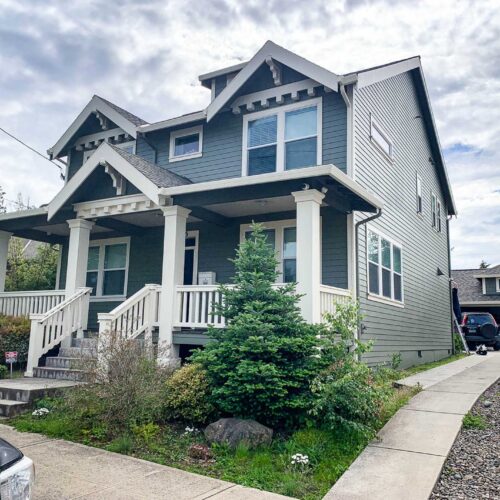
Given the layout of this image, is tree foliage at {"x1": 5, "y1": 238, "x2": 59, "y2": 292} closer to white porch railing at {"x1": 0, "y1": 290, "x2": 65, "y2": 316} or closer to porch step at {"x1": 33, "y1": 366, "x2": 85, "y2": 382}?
white porch railing at {"x1": 0, "y1": 290, "x2": 65, "y2": 316}

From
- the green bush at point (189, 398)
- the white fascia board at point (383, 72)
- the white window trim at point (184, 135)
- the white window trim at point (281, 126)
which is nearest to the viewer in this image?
the green bush at point (189, 398)

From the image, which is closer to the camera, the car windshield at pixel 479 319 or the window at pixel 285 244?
the window at pixel 285 244

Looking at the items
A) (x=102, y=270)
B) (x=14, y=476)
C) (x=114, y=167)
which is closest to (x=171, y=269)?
(x=114, y=167)

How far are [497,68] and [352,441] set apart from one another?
12.8m

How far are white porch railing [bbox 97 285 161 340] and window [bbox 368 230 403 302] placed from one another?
15.6 ft

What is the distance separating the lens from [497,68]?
549 inches

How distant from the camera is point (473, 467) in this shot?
4957 mm

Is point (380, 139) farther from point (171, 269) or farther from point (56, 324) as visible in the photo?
point (56, 324)

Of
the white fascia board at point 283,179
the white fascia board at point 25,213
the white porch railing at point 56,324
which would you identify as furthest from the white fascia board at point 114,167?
the white porch railing at point 56,324

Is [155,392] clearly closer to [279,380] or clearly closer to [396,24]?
[279,380]

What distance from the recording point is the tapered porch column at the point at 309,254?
25.8 ft

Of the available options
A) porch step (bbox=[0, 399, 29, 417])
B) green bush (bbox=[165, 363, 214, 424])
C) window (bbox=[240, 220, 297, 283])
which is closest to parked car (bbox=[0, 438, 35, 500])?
green bush (bbox=[165, 363, 214, 424])

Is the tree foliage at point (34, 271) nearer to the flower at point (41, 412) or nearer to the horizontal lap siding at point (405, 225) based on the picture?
the flower at point (41, 412)

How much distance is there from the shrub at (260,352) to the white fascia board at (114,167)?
340cm
